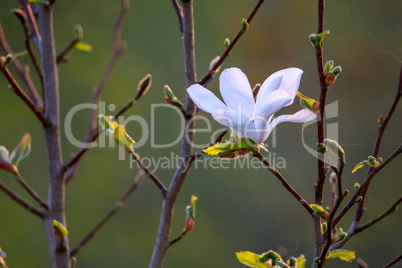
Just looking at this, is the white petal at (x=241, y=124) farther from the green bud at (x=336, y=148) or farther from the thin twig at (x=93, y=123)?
the thin twig at (x=93, y=123)

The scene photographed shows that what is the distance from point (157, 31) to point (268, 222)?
40.5 inches

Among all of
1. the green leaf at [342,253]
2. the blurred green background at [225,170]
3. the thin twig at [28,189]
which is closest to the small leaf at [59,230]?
the thin twig at [28,189]

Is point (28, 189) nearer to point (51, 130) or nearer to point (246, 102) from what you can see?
point (51, 130)

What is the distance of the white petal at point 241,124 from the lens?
1.54 ft

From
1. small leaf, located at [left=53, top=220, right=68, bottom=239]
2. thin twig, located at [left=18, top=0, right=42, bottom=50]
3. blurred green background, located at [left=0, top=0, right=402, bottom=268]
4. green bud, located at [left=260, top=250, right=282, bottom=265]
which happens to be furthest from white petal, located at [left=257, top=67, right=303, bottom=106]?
blurred green background, located at [left=0, top=0, right=402, bottom=268]

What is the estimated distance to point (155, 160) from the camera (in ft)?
6.42

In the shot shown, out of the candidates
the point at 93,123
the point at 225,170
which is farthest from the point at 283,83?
the point at 225,170

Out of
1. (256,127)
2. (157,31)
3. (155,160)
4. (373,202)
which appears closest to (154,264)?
(256,127)

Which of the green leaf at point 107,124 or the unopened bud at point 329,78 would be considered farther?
the green leaf at point 107,124

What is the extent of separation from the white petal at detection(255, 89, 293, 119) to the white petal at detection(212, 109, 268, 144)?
0.01m

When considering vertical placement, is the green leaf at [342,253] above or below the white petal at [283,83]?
below

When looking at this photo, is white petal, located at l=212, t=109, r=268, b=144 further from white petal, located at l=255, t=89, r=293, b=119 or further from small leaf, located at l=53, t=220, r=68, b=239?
small leaf, located at l=53, t=220, r=68, b=239

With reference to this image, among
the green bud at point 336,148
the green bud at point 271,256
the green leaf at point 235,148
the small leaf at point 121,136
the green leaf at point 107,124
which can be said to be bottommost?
the green bud at point 271,256

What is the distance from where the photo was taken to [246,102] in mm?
484
